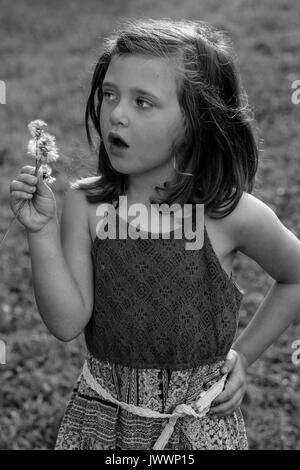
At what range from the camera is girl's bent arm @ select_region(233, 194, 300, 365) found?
6.27 ft

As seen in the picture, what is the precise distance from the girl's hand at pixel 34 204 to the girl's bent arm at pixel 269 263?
460mm

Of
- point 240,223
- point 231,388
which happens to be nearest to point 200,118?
point 240,223

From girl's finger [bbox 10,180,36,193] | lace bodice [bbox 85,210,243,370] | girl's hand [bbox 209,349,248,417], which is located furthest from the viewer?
girl's hand [bbox 209,349,248,417]

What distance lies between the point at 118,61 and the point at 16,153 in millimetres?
4070

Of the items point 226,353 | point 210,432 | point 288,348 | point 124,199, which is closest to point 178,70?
point 124,199

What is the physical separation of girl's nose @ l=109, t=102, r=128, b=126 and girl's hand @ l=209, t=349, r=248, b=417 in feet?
2.31

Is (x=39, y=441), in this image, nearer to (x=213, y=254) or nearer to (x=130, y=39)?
(x=213, y=254)

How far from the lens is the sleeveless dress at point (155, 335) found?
6.10 feet

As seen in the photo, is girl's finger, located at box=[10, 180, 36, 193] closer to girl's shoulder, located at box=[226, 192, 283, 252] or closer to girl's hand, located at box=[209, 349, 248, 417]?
girl's shoulder, located at box=[226, 192, 283, 252]

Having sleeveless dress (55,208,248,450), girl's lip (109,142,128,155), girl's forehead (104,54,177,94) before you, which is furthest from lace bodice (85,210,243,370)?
girl's forehead (104,54,177,94)

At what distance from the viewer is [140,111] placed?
174cm

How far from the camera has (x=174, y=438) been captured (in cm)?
203

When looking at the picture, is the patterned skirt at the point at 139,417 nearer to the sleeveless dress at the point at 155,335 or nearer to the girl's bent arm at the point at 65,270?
the sleeveless dress at the point at 155,335

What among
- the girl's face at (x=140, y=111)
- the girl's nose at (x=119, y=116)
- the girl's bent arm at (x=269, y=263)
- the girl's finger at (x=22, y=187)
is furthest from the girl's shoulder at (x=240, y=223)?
the girl's finger at (x=22, y=187)
